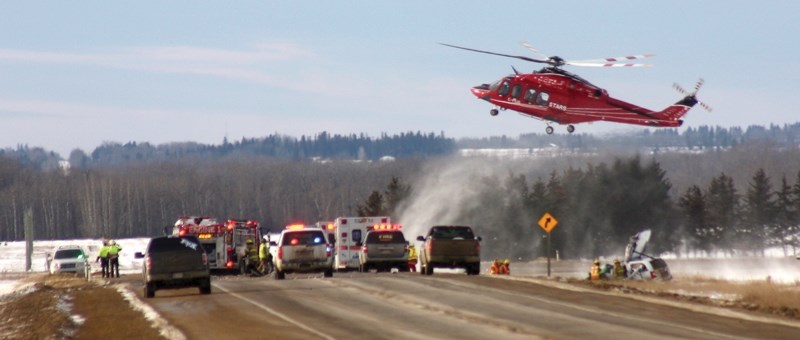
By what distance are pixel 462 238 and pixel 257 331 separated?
22.0 meters

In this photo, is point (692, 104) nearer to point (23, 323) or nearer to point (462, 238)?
point (462, 238)

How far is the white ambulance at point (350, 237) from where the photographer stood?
188 ft

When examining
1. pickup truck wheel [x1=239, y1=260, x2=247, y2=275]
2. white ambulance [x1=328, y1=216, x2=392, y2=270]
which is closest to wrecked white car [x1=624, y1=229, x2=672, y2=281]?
white ambulance [x1=328, y1=216, x2=392, y2=270]

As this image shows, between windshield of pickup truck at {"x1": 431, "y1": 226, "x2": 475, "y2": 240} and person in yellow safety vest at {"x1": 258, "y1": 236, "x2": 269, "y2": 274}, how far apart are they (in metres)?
8.74

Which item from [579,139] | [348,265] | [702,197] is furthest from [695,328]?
[702,197]

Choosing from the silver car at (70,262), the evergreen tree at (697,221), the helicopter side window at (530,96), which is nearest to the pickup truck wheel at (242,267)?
the silver car at (70,262)

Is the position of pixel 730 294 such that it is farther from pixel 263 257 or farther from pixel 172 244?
pixel 263 257

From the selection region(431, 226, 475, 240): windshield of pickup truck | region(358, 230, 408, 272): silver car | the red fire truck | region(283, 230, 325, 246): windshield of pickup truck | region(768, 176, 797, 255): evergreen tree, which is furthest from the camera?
region(768, 176, 797, 255): evergreen tree

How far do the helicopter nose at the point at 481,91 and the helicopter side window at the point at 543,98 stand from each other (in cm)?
218

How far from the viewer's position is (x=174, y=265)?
1398 inches

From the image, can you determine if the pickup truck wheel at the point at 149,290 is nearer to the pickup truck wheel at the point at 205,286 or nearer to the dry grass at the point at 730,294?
the pickup truck wheel at the point at 205,286

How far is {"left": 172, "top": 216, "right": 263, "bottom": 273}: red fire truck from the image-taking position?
5428 centimetres

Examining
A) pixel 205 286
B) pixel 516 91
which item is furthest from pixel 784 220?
pixel 205 286

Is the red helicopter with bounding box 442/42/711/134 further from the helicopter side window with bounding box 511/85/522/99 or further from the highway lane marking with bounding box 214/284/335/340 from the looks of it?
the highway lane marking with bounding box 214/284/335/340
